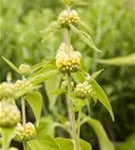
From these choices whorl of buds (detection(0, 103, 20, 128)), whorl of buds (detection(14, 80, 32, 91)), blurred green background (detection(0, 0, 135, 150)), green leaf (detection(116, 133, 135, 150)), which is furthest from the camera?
blurred green background (detection(0, 0, 135, 150))

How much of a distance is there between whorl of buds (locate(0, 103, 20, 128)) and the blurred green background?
1711mm

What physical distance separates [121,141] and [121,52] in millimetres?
387

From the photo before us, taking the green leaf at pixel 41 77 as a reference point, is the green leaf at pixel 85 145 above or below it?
below

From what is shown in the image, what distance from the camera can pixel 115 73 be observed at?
2.57 meters

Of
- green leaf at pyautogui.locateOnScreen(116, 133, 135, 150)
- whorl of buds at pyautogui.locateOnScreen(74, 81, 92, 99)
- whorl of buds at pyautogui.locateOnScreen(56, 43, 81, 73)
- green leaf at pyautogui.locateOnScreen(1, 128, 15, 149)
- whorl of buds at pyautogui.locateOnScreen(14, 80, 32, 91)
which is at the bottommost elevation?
green leaf at pyautogui.locateOnScreen(116, 133, 135, 150)

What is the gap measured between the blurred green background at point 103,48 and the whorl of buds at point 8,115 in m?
1.71

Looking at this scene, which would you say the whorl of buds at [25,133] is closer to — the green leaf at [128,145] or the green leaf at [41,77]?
the green leaf at [41,77]

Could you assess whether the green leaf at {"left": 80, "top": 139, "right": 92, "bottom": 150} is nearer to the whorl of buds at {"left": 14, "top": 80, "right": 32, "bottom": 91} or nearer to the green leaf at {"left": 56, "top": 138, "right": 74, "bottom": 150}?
the green leaf at {"left": 56, "top": 138, "right": 74, "bottom": 150}

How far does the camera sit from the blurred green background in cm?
244

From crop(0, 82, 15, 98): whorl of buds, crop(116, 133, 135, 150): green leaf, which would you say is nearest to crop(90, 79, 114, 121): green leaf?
crop(0, 82, 15, 98): whorl of buds

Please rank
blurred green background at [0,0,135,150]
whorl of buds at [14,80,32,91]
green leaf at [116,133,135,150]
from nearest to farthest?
whorl of buds at [14,80,32,91]
green leaf at [116,133,135,150]
blurred green background at [0,0,135,150]

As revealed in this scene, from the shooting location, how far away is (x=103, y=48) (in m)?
2.52

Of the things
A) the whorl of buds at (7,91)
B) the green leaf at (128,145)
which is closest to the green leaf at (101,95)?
the whorl of buds at (7,91)

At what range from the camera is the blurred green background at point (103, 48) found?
2.44m
